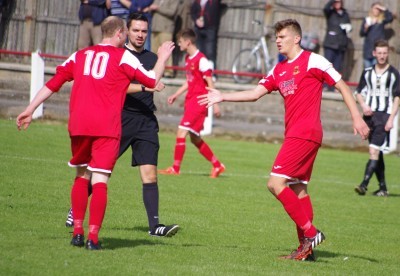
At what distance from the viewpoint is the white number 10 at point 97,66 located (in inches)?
338

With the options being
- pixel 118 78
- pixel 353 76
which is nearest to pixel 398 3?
pixel 353 76

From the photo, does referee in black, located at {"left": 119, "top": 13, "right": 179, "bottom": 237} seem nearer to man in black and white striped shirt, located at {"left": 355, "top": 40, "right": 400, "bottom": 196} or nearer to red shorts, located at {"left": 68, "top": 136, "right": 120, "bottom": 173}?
red shorts, located at {"left": 68, "top": 136, "right": 120, "bottom": 173}

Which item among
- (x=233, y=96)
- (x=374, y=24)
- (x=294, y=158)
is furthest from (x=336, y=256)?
(x=374, y=24)

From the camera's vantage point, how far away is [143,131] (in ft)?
34.1

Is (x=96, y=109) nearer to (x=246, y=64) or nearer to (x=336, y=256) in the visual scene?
(x=336, y=256)

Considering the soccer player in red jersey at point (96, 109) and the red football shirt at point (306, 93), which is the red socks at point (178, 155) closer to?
the red football shirt at point (306, 93)

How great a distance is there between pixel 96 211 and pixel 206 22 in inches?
668

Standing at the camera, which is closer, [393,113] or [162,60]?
[162,60]

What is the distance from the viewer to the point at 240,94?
946cm

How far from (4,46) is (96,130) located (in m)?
19.7

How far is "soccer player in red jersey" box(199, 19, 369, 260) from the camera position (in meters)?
9.05

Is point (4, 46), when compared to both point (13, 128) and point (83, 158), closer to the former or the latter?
point (13, 128)

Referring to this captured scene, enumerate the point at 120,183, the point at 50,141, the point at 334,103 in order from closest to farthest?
the point at 120,183, the point at 50,141, the point at 334,103

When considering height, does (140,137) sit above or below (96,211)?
above
